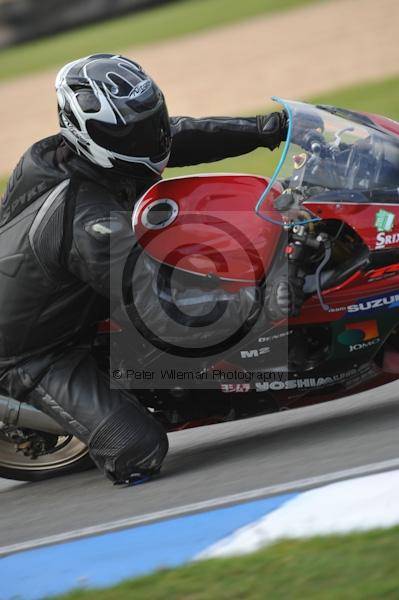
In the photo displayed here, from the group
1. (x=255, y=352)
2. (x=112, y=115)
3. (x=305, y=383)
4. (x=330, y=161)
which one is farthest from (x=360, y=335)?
(x=112, y=115)

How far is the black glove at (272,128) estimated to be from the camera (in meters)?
5.05

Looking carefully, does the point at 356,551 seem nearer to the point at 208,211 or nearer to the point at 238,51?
the point at 208,211

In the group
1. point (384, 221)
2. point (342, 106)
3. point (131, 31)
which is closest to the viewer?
point (384, 221)

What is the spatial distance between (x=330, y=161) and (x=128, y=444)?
1.45 metres

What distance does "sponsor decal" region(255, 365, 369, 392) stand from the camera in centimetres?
462

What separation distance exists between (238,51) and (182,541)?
16.4 meters

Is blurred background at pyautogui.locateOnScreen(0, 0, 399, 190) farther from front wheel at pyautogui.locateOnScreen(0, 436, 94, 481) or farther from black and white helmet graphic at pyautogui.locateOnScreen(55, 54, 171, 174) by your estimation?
black and white helmet graphic at pyautogui.locateOnScreen(55, 54, 171, 174)

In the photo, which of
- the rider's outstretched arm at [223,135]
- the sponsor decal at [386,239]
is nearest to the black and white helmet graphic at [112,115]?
the rider's outstretched arm at [223,135]

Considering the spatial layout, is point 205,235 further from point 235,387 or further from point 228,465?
point 228,465

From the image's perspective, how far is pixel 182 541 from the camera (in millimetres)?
3646

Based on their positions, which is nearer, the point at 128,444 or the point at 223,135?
the point at 128,444

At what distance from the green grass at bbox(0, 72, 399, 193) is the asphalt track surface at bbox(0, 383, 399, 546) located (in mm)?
5864

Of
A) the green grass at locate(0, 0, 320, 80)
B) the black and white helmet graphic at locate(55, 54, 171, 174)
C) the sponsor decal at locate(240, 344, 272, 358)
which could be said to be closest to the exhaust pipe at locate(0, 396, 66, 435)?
the sponsor decal at locate(240, 344, 272, 358)

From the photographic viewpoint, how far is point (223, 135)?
516cm
